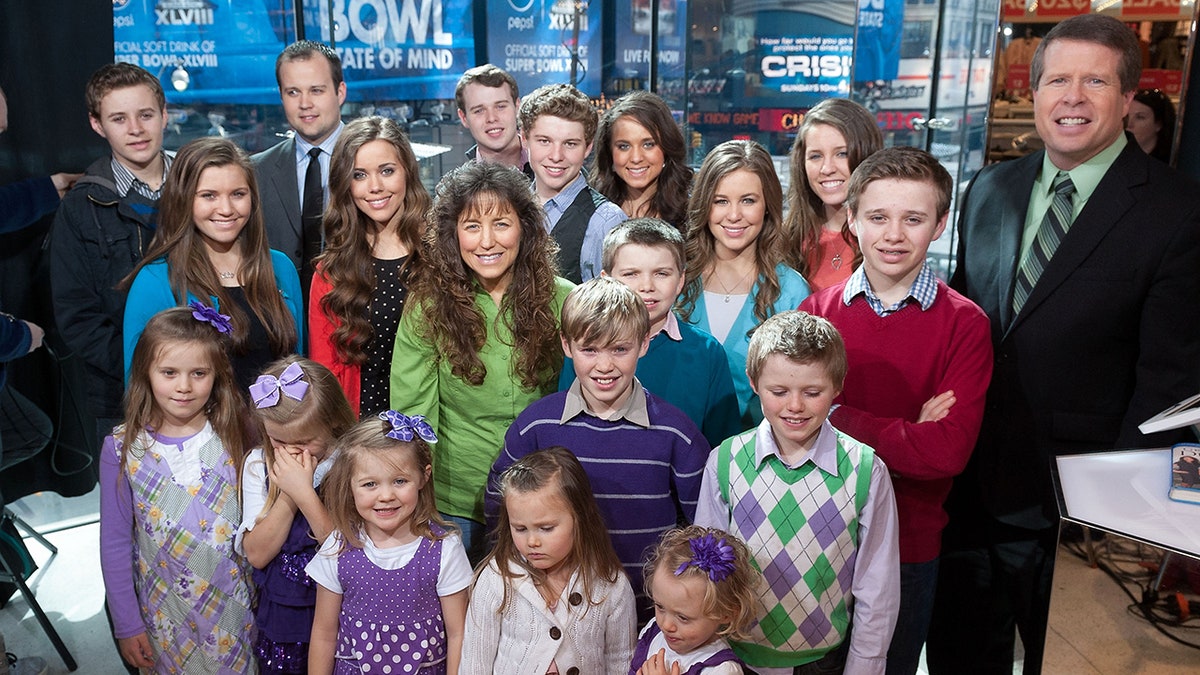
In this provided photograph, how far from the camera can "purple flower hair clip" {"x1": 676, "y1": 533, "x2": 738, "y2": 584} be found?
5.77 feet

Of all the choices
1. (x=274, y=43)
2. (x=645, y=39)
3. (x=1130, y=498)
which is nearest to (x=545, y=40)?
(x=645, y=39)

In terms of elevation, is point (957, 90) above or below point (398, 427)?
above

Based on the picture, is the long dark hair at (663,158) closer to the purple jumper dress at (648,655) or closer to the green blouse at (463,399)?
the green blouse at (463,399)

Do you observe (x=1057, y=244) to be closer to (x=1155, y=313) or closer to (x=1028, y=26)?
(x=1155, y=313)

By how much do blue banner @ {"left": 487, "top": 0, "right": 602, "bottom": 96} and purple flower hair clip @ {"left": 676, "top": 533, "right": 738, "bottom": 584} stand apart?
202 inches

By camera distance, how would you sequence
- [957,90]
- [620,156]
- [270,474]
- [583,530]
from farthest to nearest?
[957,90], [620,156], [270,474], [583,530]

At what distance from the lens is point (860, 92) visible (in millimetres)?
6207

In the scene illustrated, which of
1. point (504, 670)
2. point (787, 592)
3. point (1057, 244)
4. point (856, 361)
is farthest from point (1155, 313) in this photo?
point (504, 670)

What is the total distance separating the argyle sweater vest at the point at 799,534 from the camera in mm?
1946

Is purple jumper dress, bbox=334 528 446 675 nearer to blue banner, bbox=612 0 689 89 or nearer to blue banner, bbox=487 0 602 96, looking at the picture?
blue banner, bbox=487 0 602 96

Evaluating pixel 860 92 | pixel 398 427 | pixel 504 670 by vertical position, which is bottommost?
pixel 504 670

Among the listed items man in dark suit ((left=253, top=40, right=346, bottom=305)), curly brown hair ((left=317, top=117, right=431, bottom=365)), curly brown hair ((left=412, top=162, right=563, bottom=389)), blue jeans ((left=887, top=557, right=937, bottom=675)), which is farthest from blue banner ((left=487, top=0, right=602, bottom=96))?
blue jeans ((left=887, top=557, right=937, bottom=675))

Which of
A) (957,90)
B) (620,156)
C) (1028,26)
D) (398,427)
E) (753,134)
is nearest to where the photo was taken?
(398,427)

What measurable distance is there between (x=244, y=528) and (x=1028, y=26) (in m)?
3.40
